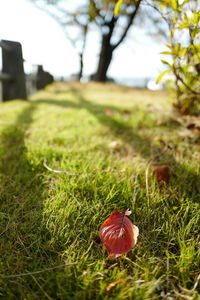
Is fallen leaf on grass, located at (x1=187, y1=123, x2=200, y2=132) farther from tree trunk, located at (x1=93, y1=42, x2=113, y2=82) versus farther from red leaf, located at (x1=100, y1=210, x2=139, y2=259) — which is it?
tree trunk, located at (x1=93, y1=42, x2=113, y2=82)

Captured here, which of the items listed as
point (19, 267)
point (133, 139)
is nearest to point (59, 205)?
point (19, 267)

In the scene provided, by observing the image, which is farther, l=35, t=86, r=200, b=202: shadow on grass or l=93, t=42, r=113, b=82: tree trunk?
l=93, t=42, r=113, b=82: tree trunk

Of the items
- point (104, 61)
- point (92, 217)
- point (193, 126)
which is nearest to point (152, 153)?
point (193, 126)

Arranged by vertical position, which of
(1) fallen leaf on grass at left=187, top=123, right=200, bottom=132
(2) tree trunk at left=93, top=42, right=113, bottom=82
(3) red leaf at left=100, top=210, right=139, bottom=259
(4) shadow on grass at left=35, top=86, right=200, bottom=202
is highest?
(2) tree trunk at left=93, top=42, right=113, bottom=82

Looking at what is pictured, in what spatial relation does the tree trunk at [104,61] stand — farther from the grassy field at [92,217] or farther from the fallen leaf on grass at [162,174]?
the fallen leaf on grass at [162,174]

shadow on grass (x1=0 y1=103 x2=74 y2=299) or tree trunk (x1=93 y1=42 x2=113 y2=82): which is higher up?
tree trunk (x1=93 y1=42 x2=113 y2=82)

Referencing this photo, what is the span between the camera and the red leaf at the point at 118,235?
2.37ft

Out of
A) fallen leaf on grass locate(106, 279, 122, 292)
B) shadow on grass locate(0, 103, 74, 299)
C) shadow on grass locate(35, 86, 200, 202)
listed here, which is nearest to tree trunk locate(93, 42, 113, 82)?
shadow on grass locate(35, 86, 200, 202)

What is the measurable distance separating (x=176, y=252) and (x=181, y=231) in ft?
0.26

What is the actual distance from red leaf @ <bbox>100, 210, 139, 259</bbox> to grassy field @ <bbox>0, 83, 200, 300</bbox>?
35 mm

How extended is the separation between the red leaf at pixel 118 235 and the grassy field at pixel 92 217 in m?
0.04

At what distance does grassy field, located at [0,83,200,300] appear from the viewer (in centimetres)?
65

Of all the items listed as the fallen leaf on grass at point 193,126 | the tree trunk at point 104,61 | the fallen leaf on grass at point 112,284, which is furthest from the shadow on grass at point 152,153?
the tree trunk at point 104,61

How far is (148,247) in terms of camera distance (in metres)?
0.78
